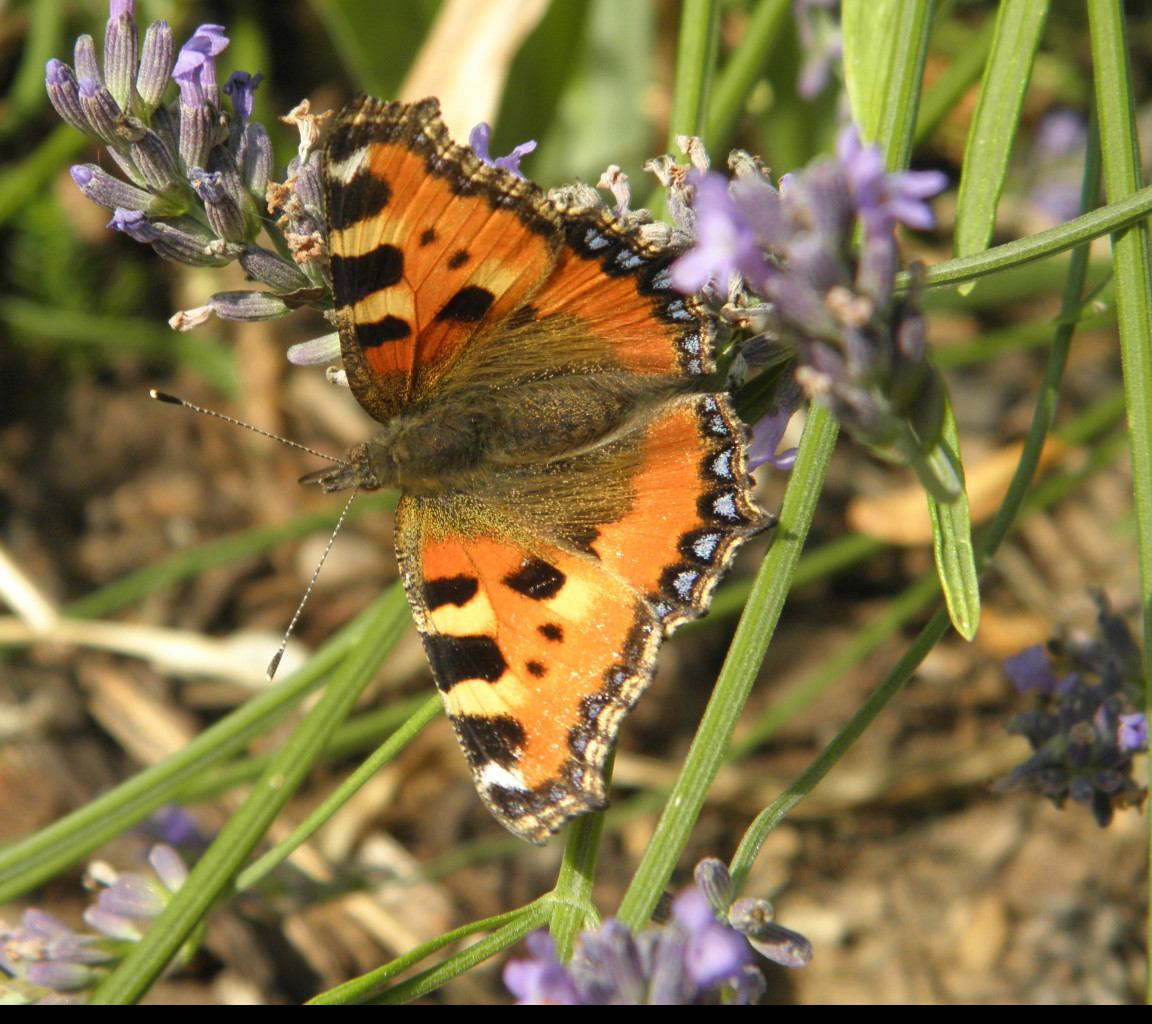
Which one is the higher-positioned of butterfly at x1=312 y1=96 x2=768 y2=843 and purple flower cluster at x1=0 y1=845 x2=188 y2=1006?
butterfly at x1=312 y1=96 x2=768 y2=843

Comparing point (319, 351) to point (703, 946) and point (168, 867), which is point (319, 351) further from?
point (703, 946)

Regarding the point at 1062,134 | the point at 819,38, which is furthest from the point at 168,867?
the point at 1062,134

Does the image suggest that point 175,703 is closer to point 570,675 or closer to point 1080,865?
point 570,675

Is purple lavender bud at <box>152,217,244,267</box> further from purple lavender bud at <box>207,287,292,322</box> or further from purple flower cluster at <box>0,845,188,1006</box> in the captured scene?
purple flower cluster at <box>0,845,188,1006</box>

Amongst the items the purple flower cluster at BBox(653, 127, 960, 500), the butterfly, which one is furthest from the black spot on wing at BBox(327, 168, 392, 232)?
the purple flower cluster at BBox(653, 127, 960, 500)

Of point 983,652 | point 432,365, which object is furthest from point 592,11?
point 983,652

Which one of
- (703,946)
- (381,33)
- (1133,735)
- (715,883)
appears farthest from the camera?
(381,33)
